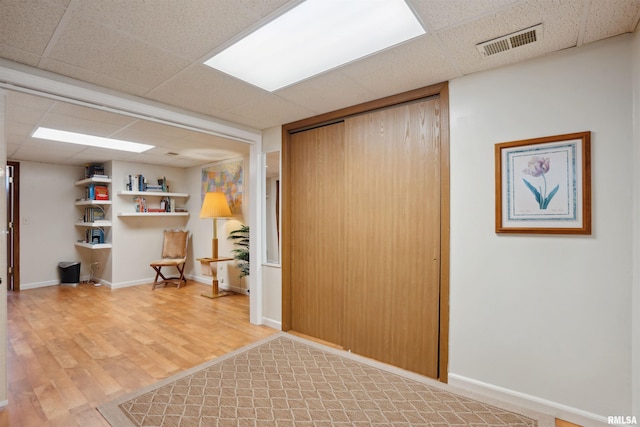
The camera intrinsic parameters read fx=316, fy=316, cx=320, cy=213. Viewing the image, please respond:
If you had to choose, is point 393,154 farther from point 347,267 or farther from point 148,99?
point 148,99

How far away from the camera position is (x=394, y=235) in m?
2.83

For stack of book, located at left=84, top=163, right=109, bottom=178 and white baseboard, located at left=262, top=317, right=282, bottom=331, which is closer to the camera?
white baseboard, located at left=262, top=317, right=282, bottom=331

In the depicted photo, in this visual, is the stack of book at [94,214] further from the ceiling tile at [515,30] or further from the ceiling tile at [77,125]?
the ceiling tile at [515,30]

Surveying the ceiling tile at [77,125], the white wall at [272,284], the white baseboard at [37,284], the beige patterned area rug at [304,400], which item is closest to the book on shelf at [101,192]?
the white baseboard at [37,284]

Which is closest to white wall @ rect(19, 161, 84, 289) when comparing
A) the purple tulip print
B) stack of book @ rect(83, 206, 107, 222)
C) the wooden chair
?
stack of book @ rect(83, 206, 107, 222)

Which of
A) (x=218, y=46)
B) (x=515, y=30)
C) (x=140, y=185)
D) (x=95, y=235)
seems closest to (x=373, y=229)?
(x=515, y=30)

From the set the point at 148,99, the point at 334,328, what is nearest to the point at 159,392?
the point at 334,328

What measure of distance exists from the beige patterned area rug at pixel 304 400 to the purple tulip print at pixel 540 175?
1417 millimetres

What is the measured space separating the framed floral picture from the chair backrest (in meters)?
5.73

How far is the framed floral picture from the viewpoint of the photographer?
6.52ft

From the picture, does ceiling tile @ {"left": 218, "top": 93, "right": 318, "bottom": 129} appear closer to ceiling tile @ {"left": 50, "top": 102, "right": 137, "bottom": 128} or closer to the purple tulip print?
ceiling tile @ {"left": 50, "top": 102, "right": 137, "bottom": 128}

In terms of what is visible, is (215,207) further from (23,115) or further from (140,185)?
(23,115)

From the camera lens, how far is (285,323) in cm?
367

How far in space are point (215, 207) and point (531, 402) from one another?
4.55 metres
